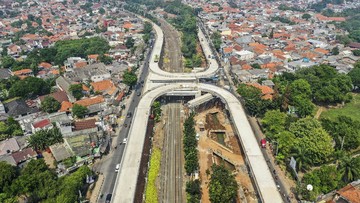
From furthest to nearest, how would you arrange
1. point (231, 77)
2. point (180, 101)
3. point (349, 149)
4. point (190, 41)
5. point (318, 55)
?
point (190, 41) → point (318, 55) → point (231, 77) → point (180, 101) → point (349, 149)

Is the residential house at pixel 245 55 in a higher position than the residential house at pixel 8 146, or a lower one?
lower

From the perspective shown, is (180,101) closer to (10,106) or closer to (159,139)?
(159,139)

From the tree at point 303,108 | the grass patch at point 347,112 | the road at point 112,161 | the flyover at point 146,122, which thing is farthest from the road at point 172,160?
the grass patch at point 347,112

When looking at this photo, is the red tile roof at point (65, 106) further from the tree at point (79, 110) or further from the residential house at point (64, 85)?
the residential house at point (64, 85)

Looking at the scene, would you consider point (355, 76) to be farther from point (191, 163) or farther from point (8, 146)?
point (8, 146)

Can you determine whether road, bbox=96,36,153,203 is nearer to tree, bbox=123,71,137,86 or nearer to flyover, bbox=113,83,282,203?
flyover, bbox=113,83,282,203

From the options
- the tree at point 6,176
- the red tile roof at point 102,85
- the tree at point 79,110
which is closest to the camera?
the tree at point 6,176

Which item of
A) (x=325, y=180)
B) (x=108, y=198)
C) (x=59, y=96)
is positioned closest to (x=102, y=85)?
(x=59, y=96)

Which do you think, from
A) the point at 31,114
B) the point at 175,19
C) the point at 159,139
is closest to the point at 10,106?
the point at 31,114
